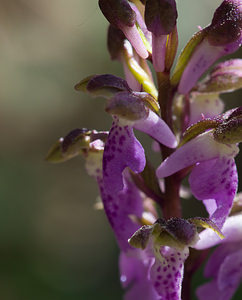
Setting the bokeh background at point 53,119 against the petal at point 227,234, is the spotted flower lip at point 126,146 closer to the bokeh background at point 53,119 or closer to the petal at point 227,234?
the petal at point 227,234

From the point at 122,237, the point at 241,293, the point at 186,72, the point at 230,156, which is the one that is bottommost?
the point at 241,293

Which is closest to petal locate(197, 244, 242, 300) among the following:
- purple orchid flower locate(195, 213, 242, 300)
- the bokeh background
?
purple orchid flower locate(195, 213, 242, 300)

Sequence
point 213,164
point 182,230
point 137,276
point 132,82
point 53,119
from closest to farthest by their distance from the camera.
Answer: point 182,230, point 213,164, point 132,82, point 137,276, point 53,119

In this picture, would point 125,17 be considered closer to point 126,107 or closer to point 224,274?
point 126,107

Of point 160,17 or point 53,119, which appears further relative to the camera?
point 53,119

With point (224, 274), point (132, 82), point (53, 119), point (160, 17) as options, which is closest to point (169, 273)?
point (224, 274)

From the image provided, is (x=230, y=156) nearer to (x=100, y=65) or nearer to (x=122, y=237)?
(x=122, y=237)

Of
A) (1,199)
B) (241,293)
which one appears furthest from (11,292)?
(241,293)
